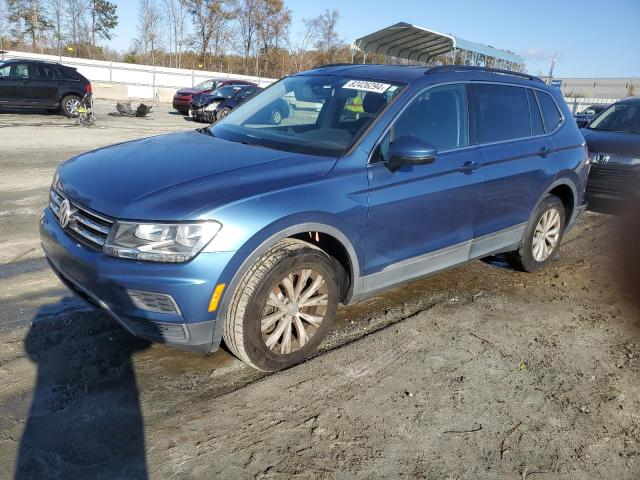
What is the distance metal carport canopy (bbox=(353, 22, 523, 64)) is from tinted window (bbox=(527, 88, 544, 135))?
43.6 ft

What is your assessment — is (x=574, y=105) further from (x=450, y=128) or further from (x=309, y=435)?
(x=309, y=435)

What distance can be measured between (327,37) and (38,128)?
33.9 metres

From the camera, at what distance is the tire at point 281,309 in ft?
9.64

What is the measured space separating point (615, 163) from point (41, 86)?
686 inches

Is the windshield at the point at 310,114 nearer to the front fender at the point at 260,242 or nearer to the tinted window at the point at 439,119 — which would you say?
the tinted window at the point at 439,119

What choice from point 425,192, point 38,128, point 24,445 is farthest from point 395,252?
point 38,128

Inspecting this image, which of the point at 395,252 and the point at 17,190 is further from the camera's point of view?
the point at 17,190

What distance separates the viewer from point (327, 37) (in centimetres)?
4428

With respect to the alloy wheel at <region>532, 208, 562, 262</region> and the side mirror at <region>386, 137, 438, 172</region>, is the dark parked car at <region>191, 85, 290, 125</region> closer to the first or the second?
the alloy wheel at <region>532, 208, 562, 262</region>

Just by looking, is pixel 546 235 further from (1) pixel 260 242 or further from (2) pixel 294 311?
(1) pixel 260 242

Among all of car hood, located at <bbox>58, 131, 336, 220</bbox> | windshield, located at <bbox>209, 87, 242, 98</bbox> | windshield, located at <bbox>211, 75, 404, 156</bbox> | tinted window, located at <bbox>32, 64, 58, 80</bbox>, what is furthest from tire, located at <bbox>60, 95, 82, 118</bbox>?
car hood, located at <bbox>58, 131, 336, 220</bbox>

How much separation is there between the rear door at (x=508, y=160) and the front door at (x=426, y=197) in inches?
6.6

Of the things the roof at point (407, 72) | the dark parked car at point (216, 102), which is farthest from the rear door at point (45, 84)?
the roof at point (407, 72)

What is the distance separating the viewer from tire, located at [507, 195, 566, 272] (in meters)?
4.93
